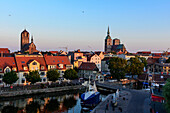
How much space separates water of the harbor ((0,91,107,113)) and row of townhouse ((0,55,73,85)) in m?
12.2

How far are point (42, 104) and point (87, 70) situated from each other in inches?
1522

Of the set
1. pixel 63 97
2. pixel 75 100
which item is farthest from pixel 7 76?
pixel 75 100

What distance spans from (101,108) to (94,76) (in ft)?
142

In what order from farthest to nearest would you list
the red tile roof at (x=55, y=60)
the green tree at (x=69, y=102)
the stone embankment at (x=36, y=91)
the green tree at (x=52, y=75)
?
1. the red tile roof at (x=55, y=60)
2. the green tree at (x=52, y=75)
3. the stone embankment at (x=36, y=91)
4. the green tree at (x=69, y=102)

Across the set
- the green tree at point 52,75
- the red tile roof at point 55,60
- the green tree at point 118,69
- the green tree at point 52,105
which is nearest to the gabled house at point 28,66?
the red tile roof at point 55,60

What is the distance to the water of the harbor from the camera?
127ft

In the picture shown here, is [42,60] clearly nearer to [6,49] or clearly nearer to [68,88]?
[68,88]

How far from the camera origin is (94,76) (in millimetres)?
77812

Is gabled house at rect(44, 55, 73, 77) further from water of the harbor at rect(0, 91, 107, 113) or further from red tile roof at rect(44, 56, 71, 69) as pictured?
water of the harbor at rect(0, 91, 107, 113)

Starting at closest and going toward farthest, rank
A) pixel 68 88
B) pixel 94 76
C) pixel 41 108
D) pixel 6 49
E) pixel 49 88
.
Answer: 1. pixel 41 108
2. pixel 49 88
3. pixel 68 88
4. pixel 94 76
5. pixel 6 49

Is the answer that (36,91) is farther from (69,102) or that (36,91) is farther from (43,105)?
(69,102)

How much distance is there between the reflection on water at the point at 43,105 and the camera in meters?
38.7

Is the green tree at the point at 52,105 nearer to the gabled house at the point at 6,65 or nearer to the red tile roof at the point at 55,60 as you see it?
the gabled house at the point at 6,65

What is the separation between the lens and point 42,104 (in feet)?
142
